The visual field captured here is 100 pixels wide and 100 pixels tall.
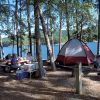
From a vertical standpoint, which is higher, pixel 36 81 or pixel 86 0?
pixel 86 0

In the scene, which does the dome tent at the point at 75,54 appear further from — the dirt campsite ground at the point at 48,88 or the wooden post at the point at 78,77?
the wooden post at the point at 78,77

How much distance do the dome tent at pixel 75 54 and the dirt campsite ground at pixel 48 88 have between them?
13.6 feet

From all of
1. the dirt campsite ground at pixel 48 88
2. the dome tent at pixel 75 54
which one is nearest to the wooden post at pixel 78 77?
the dirt campsite ground at pixel 48 88

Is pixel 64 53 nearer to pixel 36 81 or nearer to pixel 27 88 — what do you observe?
pixel 36 81

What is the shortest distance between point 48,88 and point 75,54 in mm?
6902

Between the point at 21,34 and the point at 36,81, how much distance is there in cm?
1763

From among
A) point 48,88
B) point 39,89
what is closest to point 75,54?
point 48,88

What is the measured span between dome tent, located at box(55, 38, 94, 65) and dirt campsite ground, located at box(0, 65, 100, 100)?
13.6 ft

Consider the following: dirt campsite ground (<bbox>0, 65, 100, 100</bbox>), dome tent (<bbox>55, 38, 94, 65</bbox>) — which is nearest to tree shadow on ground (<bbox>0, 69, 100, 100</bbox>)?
dirt campsite ground (<bbox>0, 65, 100, 100</bbox>)

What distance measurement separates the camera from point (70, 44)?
720 inches

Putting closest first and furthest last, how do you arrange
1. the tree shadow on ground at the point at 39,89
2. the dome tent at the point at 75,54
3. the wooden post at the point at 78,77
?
the tree shadow on ground at the point at 39,89, the wooden post at the point at 78,77, the dome tent at the point at 75,54

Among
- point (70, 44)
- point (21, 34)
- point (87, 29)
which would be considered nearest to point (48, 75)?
point (70, 44)

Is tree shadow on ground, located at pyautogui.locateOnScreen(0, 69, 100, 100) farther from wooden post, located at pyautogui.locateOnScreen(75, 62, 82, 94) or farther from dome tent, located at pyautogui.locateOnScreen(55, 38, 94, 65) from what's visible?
dome tent, located at pyautogui.locateOnScreen(55, 38, 94, 65)

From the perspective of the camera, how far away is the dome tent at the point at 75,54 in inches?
698
